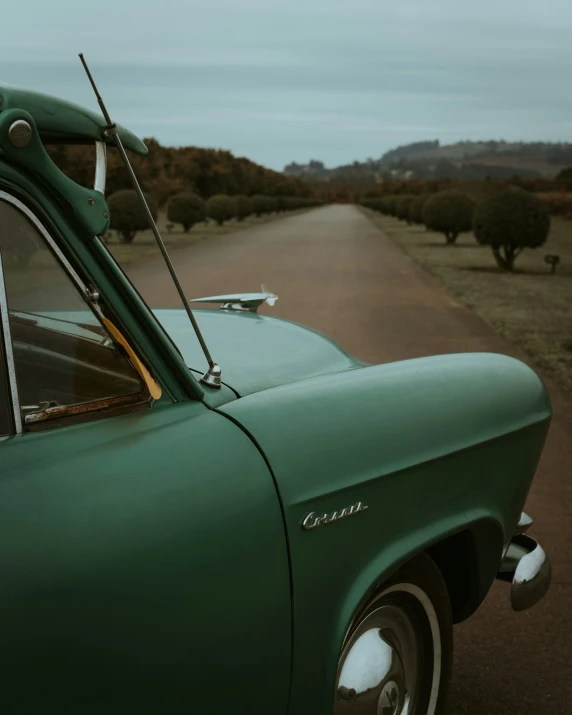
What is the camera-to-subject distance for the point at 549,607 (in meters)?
3.78

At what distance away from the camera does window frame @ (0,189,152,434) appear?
160 cm

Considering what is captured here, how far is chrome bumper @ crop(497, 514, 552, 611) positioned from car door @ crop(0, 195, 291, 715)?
1.14 m

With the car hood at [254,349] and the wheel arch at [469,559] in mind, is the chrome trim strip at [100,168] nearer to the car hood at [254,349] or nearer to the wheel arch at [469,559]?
the car hood at [254,349]

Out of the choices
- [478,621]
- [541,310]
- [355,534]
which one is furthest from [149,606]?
[541,310]

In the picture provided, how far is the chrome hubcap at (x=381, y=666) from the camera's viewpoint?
86.4 inches

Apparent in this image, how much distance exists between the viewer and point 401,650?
7.98ft

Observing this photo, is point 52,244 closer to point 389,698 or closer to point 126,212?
point 389,698

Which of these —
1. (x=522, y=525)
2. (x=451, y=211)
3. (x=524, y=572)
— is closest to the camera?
(x=524, y=572)

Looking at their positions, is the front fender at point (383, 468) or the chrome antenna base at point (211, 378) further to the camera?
the chrome antenna base at point (211, 378)

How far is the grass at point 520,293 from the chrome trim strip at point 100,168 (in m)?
6.68

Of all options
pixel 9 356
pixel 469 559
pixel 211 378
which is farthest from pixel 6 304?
pixel 469 559

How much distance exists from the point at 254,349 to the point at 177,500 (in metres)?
1.30

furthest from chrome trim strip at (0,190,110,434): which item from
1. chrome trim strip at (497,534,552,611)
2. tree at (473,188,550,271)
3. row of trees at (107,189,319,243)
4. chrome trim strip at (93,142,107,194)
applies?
tree at (473,188,550,271)

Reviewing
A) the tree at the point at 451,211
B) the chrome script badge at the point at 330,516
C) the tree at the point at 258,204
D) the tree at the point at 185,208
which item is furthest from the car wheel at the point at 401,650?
the tree at the point at 258,204
